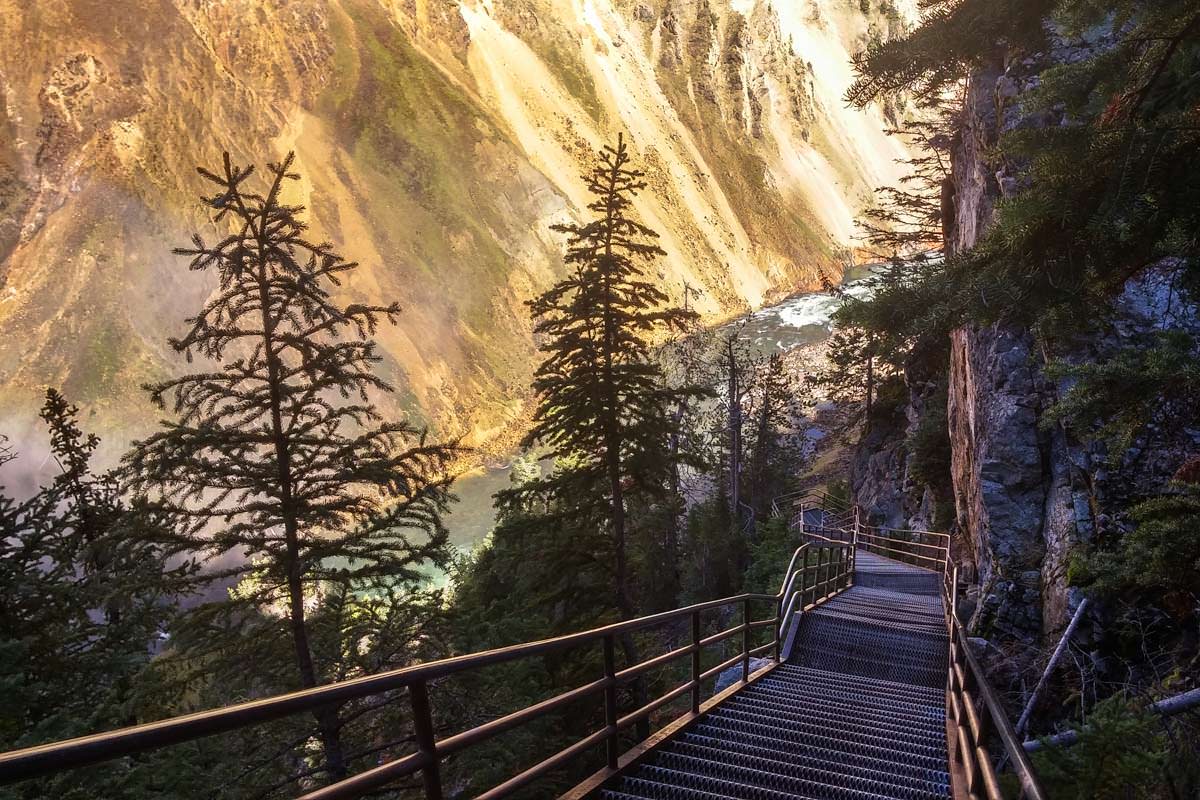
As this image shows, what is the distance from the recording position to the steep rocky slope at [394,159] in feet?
144

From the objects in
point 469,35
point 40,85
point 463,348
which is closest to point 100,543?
point 463,348

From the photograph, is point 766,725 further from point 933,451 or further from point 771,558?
point 771,558

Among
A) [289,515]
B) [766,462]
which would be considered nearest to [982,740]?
[289,515]

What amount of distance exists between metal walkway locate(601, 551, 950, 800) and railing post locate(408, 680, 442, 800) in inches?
55.7

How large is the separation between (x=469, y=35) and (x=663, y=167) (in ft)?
98.7

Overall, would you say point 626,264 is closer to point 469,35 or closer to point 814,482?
point 814,482

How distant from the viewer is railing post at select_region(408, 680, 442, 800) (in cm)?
221

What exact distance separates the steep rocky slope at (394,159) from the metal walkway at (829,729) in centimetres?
2536

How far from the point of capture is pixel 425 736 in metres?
2.26

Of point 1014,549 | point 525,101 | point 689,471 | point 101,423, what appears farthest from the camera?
point 525,101

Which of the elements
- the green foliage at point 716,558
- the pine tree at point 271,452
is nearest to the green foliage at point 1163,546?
the pine tree at point 271,452

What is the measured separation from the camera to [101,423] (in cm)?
3953

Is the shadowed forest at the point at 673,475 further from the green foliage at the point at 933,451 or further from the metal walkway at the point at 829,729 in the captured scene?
the metal walkway at the point at 829,729

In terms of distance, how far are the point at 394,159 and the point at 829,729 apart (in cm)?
6870
